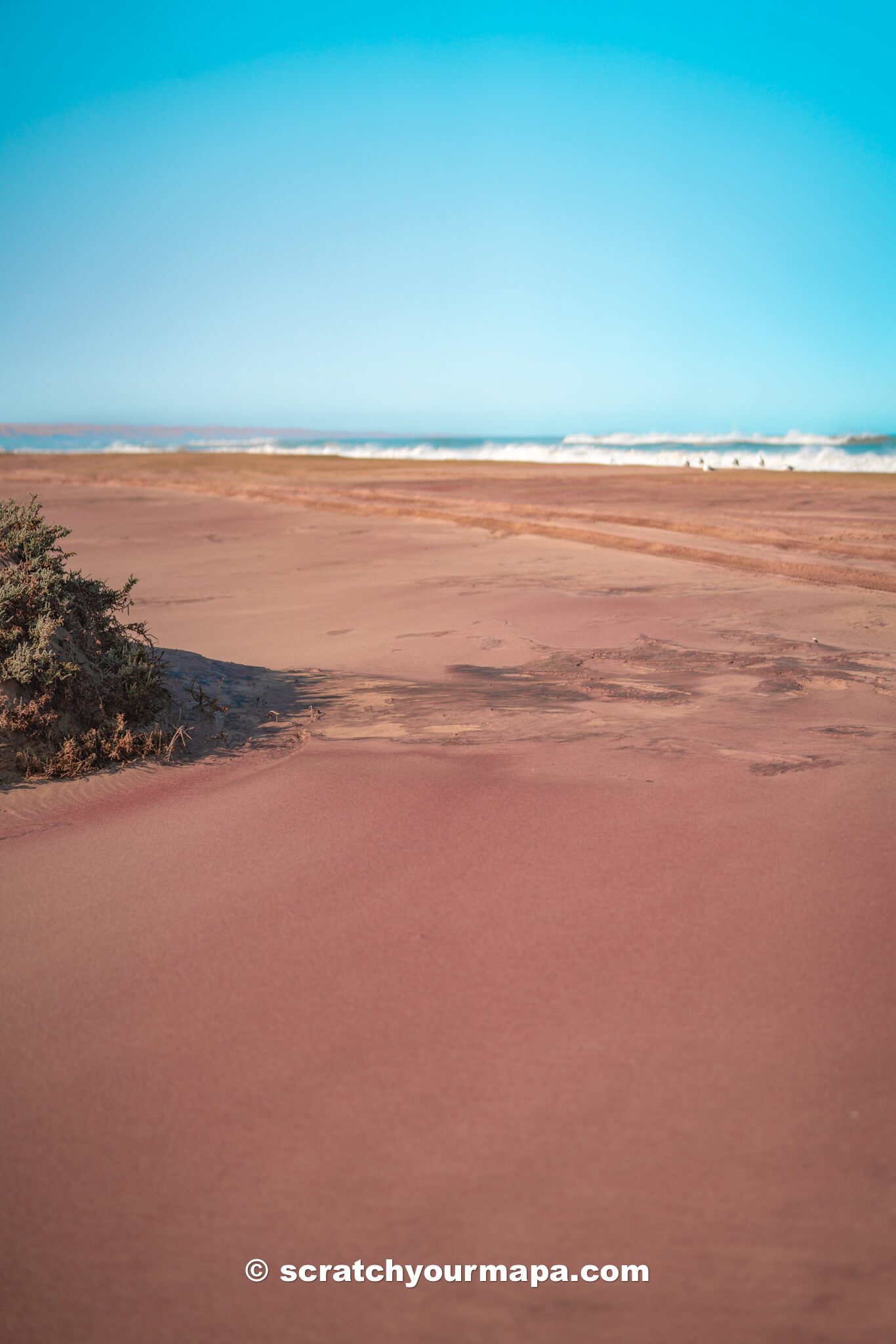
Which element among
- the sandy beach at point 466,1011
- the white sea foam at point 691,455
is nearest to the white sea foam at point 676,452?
the white sea foam at point 691,455

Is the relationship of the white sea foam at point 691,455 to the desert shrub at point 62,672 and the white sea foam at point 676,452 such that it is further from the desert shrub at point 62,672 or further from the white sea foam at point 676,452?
the desert shrub at point 62,672

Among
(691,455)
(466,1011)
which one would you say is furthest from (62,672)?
(691,455)

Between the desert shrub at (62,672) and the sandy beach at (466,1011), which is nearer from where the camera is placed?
the sandy beach at (466,1011)

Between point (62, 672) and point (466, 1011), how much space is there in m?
2.72

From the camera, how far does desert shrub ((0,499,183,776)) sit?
425cm

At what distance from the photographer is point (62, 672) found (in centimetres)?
430

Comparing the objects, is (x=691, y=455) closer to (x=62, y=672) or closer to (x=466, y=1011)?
(x=62, y=672)

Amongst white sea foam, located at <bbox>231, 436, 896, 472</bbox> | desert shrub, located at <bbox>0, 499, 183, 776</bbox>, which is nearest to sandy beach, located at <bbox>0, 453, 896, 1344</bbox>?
desert shrub, located at <bbox>0, 499, 183, 776</bbox>

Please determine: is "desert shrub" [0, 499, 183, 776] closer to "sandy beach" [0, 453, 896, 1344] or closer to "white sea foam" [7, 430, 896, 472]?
"sandy beach" [0, 453, 896, 1344]

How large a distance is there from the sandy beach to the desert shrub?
0.69 ft

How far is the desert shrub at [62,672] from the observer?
4250mm

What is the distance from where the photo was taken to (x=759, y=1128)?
6.95 ft

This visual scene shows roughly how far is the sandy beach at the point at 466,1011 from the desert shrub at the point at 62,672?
210mm

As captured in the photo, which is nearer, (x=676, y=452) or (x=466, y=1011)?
(x=466, y=1011)
